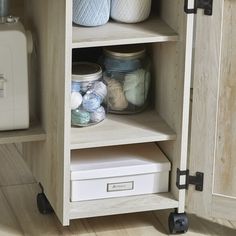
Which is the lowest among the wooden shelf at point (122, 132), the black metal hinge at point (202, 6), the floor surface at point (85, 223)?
the floor surface at point (85, 223)

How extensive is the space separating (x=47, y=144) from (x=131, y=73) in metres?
0.30

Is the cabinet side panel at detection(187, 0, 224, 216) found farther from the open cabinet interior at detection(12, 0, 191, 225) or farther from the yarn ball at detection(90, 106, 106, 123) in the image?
the yarn ball at detection(90, 106, 106, 123)

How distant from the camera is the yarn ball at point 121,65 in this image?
2369 millimetres

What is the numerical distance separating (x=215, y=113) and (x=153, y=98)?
0.93 ft

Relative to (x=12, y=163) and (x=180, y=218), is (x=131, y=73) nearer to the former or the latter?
(x=180, y=218)

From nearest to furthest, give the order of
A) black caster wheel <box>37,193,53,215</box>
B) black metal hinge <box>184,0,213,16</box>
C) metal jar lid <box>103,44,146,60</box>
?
black metal hinge <box>184,0,213,16</box>, metal jar lid <box>103,44,146,60</box>, black caster wheel <box>37,193,53,215</box>

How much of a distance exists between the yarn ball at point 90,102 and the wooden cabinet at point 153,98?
0.06 meters

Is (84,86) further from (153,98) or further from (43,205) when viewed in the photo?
(43,205)

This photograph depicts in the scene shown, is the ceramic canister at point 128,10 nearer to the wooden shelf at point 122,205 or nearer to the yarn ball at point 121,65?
the yarn ball at point 121,65

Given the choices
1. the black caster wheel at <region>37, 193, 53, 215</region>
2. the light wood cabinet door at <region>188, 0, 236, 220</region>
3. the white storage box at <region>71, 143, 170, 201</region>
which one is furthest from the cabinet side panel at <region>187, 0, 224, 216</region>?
the black caster wheel at <region>37, 193, 53, 215</region>

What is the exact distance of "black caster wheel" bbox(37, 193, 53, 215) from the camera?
2.49 metres

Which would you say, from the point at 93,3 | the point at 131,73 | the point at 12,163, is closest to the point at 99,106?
the point at 131,73

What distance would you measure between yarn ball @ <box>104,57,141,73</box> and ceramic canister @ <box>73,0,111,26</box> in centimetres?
17

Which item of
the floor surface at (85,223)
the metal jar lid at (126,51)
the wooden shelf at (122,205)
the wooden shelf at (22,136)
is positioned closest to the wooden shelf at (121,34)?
the metal jar lid at (126,51)
